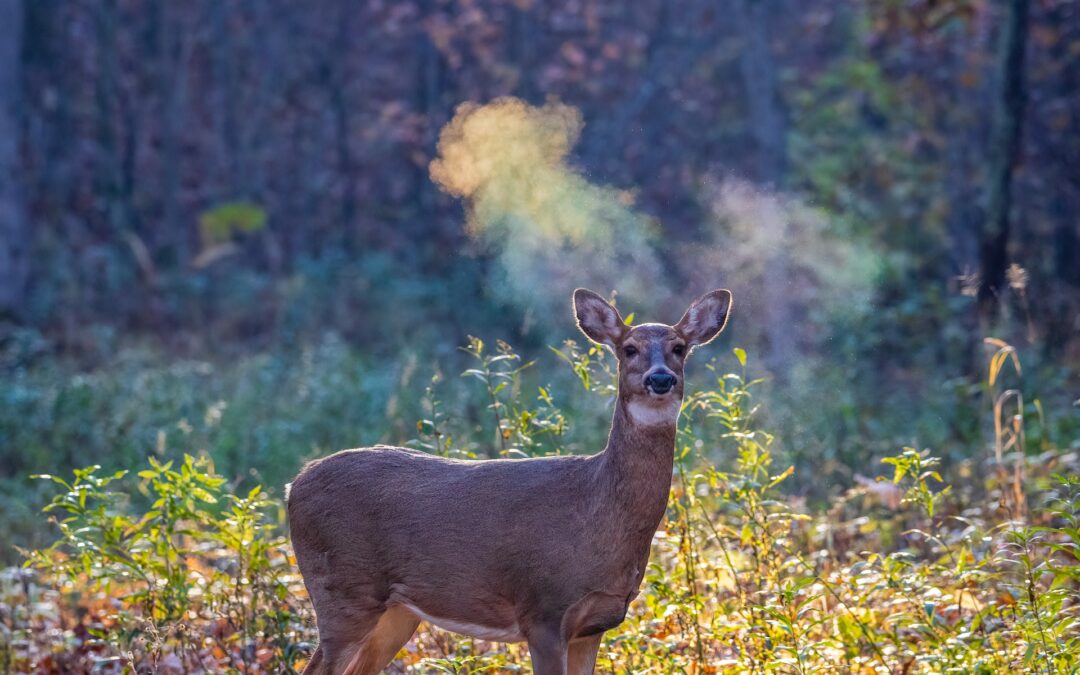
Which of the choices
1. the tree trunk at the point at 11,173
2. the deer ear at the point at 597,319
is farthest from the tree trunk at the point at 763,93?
the deer ear at the point at 597,319

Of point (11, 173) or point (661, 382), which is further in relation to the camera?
point (11, 173)

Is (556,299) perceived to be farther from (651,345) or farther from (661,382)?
(661,382)

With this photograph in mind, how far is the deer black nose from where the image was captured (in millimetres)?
5145

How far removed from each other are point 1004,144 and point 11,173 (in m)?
11.7

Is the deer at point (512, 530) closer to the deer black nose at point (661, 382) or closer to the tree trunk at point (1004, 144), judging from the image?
the deer black nose at point (661, 382)

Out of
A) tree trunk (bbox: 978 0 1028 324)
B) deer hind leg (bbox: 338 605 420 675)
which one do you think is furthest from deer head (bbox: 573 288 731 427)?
tree trunk (bbox: 978 0 1028 324)

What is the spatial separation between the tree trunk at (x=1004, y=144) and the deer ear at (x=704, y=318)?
773 centimetres

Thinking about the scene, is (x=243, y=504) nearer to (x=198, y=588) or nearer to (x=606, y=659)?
(x=198, y=588)

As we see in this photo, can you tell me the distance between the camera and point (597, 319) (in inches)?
221

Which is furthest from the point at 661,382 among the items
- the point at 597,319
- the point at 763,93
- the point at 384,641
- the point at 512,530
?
the point at 763,93

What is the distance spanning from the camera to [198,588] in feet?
22.2

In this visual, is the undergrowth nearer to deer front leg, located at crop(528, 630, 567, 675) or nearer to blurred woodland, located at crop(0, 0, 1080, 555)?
deer front leg, located at crop(528, 630, 567, 675)

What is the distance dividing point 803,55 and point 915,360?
13237 mm

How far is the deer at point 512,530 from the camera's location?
17.0 feet
